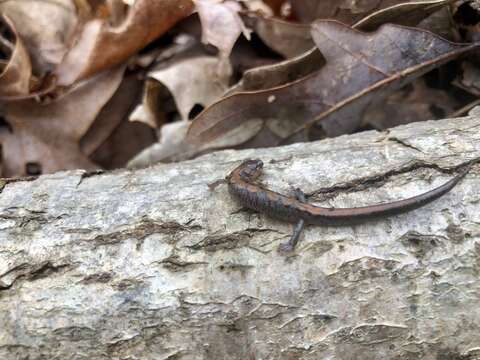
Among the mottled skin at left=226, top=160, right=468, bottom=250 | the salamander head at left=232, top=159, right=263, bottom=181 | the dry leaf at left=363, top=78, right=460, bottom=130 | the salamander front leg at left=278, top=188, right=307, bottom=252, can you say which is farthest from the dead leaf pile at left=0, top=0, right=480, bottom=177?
the salamander front leg at left=278, top=188, right=307, bottom=252

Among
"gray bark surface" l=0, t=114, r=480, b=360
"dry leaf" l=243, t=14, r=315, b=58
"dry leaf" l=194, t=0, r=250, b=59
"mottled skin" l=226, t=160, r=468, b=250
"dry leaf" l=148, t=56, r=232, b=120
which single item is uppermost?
"dry leaf" l=194, t=0, r=250, b=59

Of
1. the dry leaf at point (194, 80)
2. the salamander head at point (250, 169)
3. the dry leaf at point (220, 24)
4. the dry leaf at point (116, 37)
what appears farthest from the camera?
the dry leaf at point (194, 80)

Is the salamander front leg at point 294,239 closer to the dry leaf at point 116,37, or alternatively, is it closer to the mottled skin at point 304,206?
the mottled skin at point 304,206

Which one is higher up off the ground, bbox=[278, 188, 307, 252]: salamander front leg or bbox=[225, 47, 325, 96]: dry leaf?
bbox=[225, 47, 325, 96]: dry leaf

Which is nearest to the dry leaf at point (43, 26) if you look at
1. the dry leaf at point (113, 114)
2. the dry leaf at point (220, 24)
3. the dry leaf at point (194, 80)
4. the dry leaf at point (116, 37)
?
the dry leaf at point (116, 37)

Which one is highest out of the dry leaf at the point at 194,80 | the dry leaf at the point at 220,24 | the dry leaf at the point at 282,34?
the dry leaf at the point at 220,24

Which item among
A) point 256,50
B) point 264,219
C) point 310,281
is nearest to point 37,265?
point 264,219

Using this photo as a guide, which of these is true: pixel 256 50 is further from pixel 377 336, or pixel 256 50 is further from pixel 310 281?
pixel 377 336

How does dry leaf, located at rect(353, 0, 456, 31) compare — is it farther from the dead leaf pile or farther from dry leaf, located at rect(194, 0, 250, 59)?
dry leaf, located at rect(194, 0, 250, 59)
